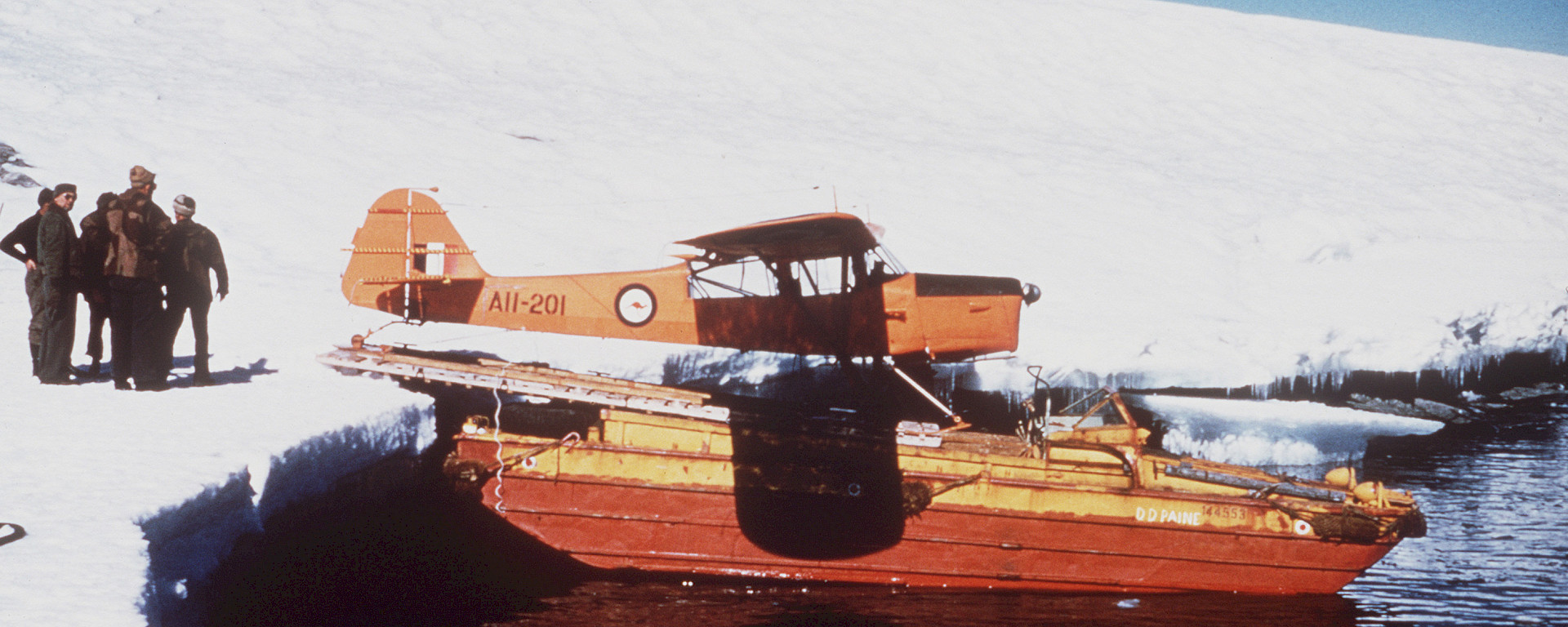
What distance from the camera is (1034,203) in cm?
1845

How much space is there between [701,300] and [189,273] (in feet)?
14.2

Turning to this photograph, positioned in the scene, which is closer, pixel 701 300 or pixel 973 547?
pixel 973 547

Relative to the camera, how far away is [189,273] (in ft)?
26.5

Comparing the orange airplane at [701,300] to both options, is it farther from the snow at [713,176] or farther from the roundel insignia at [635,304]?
the snow at [713,176]

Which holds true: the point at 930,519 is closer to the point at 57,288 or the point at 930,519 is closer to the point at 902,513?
the point at 902,513

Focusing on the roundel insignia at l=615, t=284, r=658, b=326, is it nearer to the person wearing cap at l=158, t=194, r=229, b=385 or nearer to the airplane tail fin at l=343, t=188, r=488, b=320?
the airplane tail fin at l=343, t=188, r=488, b=320

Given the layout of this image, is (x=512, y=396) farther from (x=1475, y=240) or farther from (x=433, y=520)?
(x=1475, y=240)

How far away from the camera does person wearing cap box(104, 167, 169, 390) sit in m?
7.41

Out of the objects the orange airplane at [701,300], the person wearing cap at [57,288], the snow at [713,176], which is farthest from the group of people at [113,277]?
the orange airplane at [701,300]

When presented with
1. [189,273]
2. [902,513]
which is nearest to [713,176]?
[189,273]

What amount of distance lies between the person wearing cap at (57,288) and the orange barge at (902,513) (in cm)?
301

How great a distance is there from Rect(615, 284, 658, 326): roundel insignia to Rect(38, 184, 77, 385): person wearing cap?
170 inches

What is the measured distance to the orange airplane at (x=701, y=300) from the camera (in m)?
8.99

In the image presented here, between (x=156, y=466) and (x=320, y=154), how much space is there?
43.3 ft
